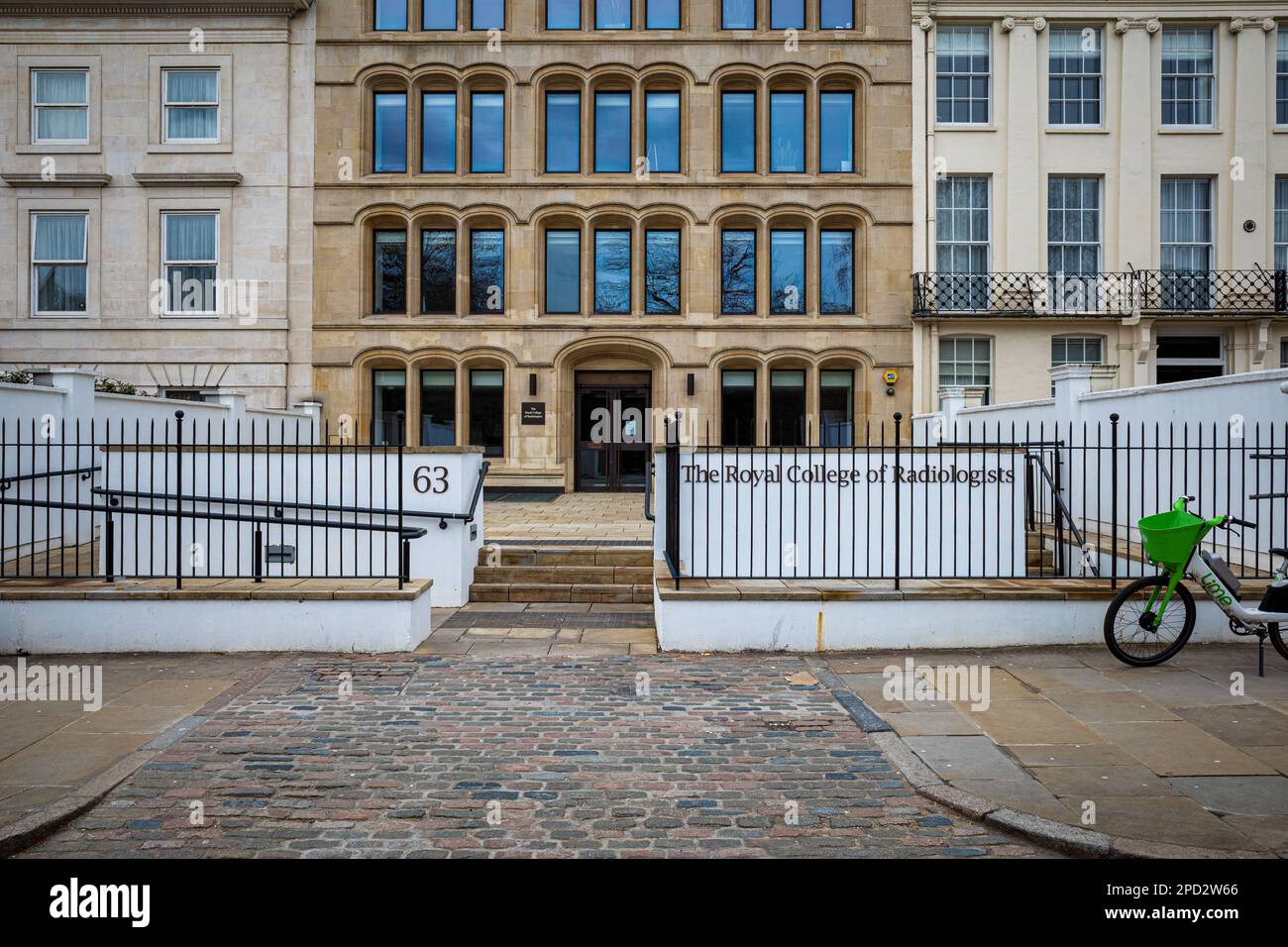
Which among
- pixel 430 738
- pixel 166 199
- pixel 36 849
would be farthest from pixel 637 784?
pixel 166 199

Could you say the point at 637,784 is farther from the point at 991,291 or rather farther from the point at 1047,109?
the point at 1047,109

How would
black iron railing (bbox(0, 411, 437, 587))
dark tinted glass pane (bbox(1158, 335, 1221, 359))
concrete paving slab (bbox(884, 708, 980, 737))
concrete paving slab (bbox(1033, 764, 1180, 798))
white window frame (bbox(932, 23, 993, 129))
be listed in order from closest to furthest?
concrete paving slab (bbox(1033, 764, 1180, 798)) < concrete paving slab (bbox(884, 708, 980, 737)) < black iron railing (bbox(0, 411, 437, 587)) < white window frame (bbox(932, 23, 993, 129)) < dark tinted glass pane (bbox(1158, 335, 1221, 359))

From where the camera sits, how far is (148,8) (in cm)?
2202

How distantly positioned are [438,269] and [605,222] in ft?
14.5

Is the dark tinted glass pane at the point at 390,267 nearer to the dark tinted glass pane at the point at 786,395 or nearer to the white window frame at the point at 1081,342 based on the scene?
the dark tinted glass pane at the point at 786,395

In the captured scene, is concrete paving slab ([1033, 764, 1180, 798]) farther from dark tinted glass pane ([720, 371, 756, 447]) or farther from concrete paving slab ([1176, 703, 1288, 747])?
dark tinted glass pane ([720, 371, 756, 447])

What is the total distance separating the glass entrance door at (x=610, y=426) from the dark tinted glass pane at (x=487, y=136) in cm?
582

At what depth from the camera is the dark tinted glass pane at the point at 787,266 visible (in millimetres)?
23141

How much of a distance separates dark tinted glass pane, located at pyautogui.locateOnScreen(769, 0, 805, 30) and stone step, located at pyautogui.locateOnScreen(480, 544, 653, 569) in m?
17.0

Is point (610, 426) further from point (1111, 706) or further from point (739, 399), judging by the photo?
point (1111, 706)

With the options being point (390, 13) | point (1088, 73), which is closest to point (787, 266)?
point (1088, 73)

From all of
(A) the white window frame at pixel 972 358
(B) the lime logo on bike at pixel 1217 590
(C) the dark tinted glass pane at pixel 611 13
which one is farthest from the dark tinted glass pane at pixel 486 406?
(B) the lime logo on bike at pixel 1217 590

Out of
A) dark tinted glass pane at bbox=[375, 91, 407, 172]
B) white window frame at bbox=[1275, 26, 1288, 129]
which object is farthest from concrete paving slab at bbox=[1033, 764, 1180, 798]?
white window frame at bbox=[1275, 26, 1288, 129]

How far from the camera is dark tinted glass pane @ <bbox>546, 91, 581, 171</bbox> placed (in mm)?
23156
